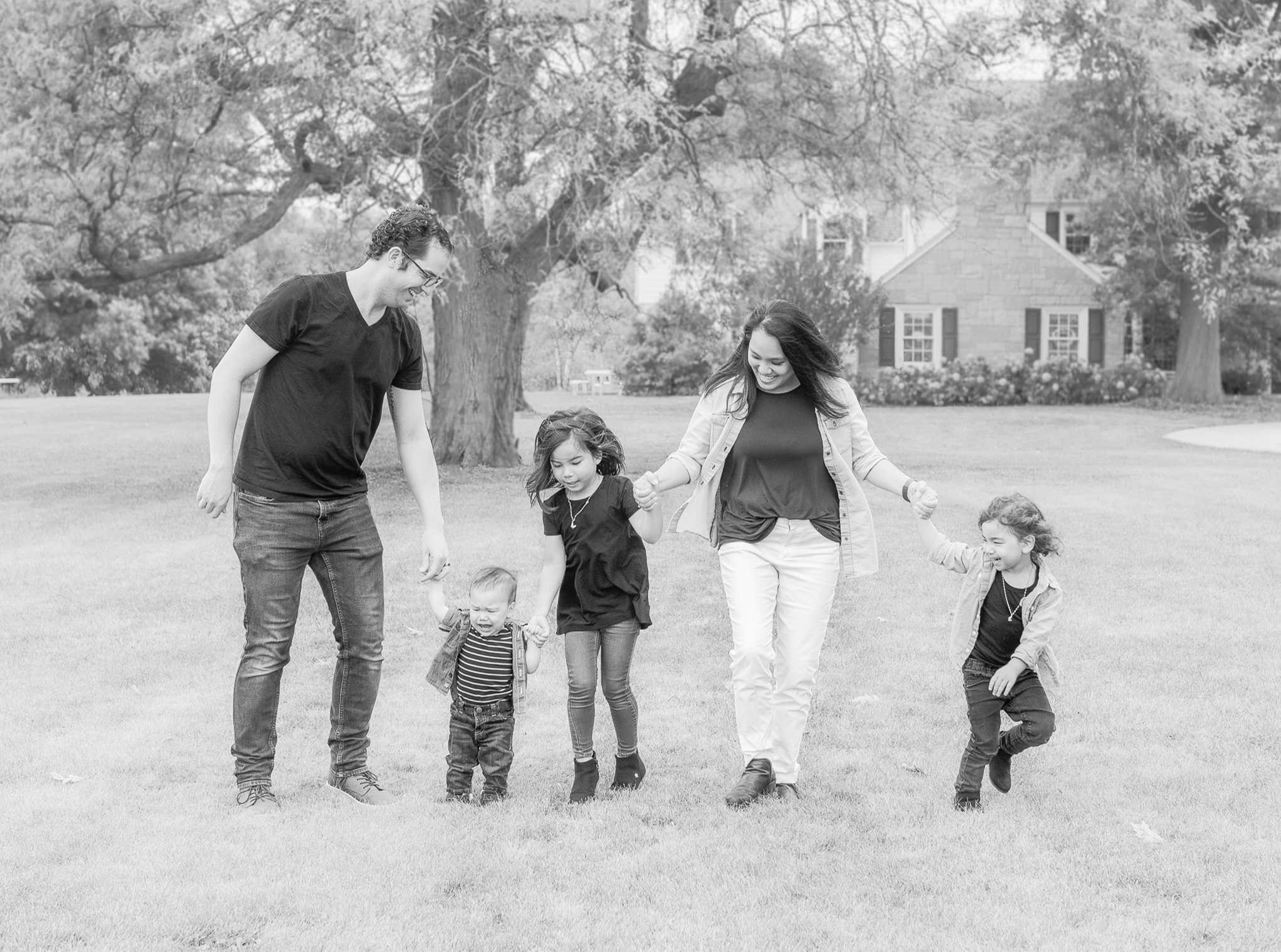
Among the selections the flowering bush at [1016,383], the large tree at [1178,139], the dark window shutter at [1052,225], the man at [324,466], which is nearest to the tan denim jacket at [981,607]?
the man at [324,466]

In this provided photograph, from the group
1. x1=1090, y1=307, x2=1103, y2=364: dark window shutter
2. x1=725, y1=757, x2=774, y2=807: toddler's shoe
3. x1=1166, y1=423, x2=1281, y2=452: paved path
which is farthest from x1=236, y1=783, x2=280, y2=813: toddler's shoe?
x1=1090, y1=307, x2=1103, y2=364: dark window shutter

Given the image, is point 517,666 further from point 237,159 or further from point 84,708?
point 237,159

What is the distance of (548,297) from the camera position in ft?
51.7

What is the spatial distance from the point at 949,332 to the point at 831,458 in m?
33.7

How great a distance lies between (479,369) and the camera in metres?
17.0

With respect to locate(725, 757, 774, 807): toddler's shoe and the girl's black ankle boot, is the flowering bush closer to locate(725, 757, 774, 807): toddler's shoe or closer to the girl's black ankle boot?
locate(725, 757, 774, 807): toddler's shoe

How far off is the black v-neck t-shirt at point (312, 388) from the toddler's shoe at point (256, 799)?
3.53 feet

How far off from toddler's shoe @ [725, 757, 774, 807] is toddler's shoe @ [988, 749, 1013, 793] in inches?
32.1

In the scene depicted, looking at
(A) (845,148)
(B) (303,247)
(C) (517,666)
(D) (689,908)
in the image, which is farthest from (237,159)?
(D) (689,908)

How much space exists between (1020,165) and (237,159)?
1406 cm

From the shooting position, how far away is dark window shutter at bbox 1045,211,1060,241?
130ft

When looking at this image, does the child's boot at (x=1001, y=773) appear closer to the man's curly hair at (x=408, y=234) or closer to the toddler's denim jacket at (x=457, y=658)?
the toddler's denim jacket at (x=457, y=658)

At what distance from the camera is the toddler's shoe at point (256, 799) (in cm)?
473

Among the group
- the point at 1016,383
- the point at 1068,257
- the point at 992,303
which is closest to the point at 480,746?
the point at 1016,383
